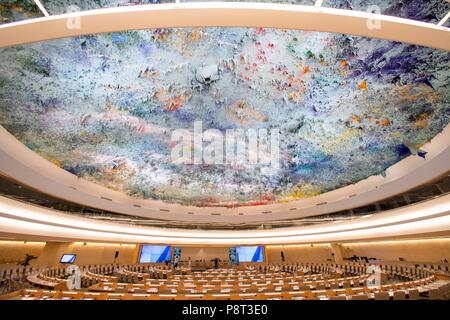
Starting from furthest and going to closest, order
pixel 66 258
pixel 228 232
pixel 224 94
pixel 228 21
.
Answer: pixel 228 232 → pixel 66 258 → pixel 224 94 → pixel 228 21

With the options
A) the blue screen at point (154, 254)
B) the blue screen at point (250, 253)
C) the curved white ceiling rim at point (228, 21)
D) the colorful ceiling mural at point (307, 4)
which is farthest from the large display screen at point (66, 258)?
the curved white ceiling rim at point (228, 21)

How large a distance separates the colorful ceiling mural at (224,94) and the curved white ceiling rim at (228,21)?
2.32 metres

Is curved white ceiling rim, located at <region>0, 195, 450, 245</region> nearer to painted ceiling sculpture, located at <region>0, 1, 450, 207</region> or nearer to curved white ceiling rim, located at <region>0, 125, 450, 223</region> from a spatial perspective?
curved white ceiling rim, located at <region>0, 125, 450, 223</region>

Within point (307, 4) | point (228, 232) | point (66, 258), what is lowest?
point (66, 258)

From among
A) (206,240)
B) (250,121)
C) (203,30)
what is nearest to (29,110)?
(203,30)

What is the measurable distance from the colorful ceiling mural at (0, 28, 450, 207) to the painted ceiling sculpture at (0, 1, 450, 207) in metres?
0.03

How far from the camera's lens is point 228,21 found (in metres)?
3.60

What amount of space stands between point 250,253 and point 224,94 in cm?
2062

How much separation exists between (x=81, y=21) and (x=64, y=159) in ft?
30.5

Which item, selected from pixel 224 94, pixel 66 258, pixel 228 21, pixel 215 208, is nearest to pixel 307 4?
pixel 228 21

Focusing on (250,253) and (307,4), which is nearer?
(307,4)

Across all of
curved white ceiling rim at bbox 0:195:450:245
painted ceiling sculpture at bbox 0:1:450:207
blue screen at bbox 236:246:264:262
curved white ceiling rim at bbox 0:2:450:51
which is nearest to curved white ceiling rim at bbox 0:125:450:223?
A: painted ceiling sculpture at bbox 0:1:450:207

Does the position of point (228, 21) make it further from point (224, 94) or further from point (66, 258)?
point (66, 258)
